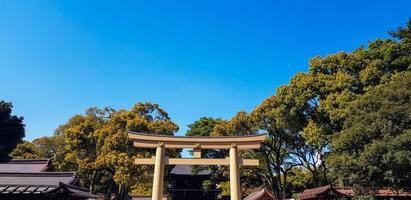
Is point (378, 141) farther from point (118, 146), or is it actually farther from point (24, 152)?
point (24, 152)

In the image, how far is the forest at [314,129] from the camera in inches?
655

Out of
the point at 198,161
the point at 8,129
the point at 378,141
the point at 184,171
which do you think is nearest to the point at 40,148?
the point at 8,129

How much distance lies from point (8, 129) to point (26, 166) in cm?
1635

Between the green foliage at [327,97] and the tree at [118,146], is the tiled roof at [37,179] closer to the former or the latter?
the tree at [118,146]

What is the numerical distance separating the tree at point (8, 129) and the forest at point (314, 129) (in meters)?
0.10

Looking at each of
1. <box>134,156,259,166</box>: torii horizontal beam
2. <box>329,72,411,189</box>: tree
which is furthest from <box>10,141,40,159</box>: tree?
<box>329,72,411,189</box>: tree

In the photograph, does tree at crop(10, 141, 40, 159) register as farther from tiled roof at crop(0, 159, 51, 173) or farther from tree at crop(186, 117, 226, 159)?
tree at crop(186, 117, 226, 159)

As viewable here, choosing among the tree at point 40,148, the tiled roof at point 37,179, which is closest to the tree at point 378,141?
the tiled roof at point 37,179

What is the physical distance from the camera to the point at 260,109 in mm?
28172

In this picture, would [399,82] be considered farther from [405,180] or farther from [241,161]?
[241,161]

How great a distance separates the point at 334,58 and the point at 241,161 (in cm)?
1353

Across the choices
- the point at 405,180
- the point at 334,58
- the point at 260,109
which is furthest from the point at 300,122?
the point at 405,180

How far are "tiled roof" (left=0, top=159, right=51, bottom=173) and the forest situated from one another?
4.88m

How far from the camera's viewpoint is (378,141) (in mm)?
16438
